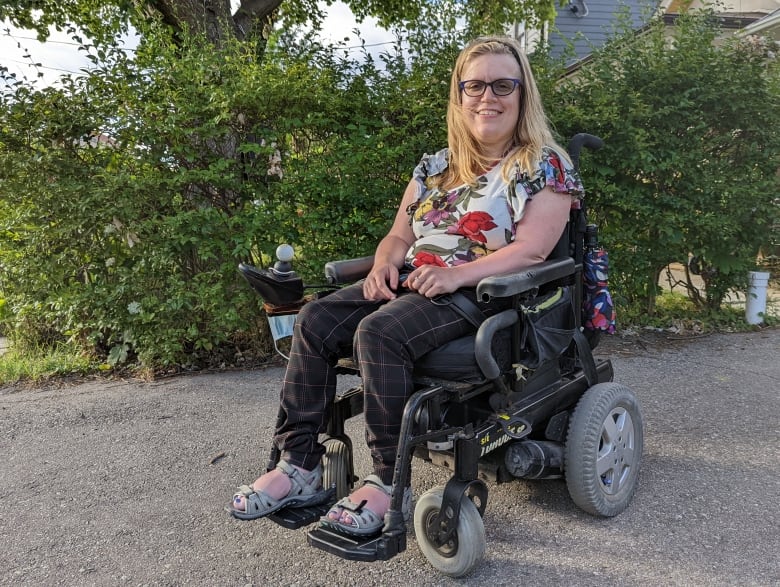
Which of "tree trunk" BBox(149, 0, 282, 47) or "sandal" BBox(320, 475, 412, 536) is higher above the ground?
"tree trunk" BBox(149, 0, 282, 47)

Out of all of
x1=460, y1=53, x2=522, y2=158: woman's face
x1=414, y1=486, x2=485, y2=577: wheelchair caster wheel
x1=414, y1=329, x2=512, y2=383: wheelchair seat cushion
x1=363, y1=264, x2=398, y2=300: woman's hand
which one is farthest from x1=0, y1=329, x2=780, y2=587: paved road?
x1=460, y1=53, x2=522, y2=158: woman's face

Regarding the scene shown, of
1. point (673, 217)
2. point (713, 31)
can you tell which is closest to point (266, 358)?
point (673, 217)

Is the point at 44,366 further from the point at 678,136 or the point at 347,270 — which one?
the point at 678,136

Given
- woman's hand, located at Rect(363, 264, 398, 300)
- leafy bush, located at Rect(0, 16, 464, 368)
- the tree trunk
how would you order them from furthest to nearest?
the tree trunk < leafy bush, located at Rect(0, 16, 464, 368) < woman's hand, located at Rect(363, 264, 398, 300)

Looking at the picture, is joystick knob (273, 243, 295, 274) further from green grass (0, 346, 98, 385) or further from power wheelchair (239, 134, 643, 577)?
green grass (0, 346, 98, 385)

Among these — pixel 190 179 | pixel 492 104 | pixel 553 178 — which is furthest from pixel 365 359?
pixel 190 179

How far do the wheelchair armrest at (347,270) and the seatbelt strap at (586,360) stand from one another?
3.15 ft

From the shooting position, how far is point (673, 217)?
16.1ft

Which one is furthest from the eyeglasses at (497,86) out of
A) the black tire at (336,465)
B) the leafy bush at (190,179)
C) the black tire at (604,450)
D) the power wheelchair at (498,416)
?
the leafy bush at (190,179)

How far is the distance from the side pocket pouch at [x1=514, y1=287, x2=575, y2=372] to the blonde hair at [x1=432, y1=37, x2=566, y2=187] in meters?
0.52

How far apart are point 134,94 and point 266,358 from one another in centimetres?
203

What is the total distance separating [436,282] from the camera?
2.25m

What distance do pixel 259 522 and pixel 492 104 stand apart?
6.35 ft

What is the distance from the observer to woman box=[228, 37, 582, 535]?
80.7 inches
